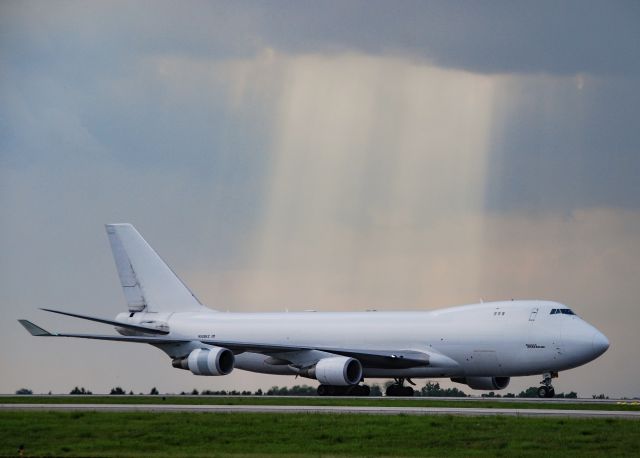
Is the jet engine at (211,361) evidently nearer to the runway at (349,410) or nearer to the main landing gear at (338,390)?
the main landing gear at (338,390)

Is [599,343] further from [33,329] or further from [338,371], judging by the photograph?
[33,329]

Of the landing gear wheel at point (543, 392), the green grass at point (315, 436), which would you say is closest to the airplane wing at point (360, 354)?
the landing gear wheel at point (543, 392)

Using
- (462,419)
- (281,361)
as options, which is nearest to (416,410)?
(462,419)

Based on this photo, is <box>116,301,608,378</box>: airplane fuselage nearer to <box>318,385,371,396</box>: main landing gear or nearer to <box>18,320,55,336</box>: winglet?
<box>318,385,371,396</box>: main landing gear

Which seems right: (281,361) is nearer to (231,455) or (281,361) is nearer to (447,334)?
(447,334)

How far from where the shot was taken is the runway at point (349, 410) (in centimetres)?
4388

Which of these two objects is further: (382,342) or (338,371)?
(382,342)

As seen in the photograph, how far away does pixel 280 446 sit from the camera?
118ft

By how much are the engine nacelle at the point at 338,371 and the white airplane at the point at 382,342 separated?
0.17ft

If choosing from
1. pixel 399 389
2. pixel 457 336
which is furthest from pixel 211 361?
pixel 457 336

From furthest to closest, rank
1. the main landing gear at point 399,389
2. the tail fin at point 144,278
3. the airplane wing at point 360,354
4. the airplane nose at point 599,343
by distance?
the tail fin at point 144,278 → the main landing gear at point 399,389 → the airplane wing at point 360,354 → the airplane nose at point 599,343

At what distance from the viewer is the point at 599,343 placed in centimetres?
6222

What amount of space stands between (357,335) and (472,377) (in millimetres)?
7030

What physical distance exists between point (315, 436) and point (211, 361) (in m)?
30.8
